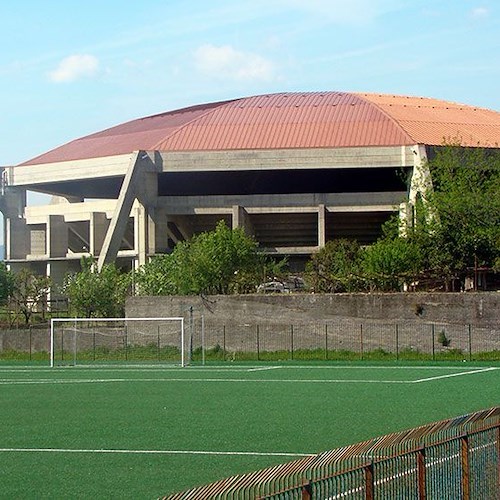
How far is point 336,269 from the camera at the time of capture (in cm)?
6512

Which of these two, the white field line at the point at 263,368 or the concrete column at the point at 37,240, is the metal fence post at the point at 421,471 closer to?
the white field line at the point at 263,368

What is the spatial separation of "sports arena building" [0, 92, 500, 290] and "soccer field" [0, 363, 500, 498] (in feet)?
117

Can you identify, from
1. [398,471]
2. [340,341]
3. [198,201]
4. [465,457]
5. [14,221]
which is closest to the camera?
[398,471]

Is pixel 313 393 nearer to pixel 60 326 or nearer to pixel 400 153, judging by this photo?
pixel 60 326

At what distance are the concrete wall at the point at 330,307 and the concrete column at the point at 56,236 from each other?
33216 millimetres

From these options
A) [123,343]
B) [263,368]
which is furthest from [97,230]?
[263,368]

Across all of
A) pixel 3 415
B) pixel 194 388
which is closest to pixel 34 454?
pixel 3 415

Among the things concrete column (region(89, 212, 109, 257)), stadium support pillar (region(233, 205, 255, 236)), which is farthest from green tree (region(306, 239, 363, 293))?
concrete column (region(89, 212, 109, 257))

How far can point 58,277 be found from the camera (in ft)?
297

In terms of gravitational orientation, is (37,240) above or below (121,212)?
below

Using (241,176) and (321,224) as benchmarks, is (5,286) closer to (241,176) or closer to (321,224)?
(241,176)

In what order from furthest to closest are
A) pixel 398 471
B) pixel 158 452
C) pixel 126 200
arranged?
1. pixel 126 200
2. pixel 158 452
3. pixel 398 471

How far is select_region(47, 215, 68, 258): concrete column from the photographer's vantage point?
8950 centimetres

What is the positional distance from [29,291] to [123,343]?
20550 mm
